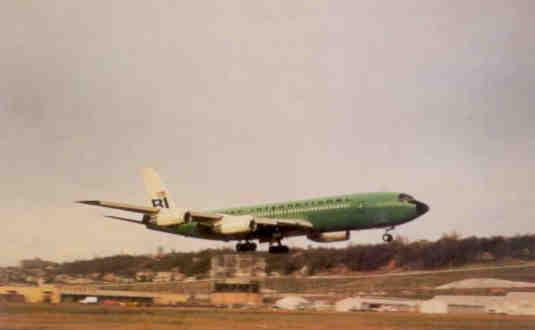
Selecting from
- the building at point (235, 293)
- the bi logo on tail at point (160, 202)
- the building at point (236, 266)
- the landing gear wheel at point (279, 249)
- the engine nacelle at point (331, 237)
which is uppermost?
the bi logo on tail at point (160, 202)

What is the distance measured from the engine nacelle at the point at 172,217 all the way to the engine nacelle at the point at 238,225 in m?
1.25

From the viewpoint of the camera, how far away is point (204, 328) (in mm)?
19672

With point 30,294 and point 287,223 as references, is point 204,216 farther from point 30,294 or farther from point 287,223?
point 30,294

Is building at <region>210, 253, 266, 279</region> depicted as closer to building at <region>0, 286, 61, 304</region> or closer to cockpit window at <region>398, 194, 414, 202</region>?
building at <region>0, 286, 61, 304</region>

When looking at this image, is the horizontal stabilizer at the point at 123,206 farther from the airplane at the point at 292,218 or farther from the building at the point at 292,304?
the building at the point at 292,304

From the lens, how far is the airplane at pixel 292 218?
2328 centimetres

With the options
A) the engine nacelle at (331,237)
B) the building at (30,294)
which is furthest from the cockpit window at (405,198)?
the building at (30,294)

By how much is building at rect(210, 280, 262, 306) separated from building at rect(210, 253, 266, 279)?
1258 mm

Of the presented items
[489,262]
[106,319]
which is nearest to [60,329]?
[106,319]

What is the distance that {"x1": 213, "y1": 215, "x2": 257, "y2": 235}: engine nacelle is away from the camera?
2416 cm

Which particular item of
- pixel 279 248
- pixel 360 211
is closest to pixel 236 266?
pixel 279 248

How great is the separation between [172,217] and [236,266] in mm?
7850

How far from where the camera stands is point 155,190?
28.9 metres

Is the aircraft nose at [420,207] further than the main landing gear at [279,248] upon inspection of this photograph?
No
